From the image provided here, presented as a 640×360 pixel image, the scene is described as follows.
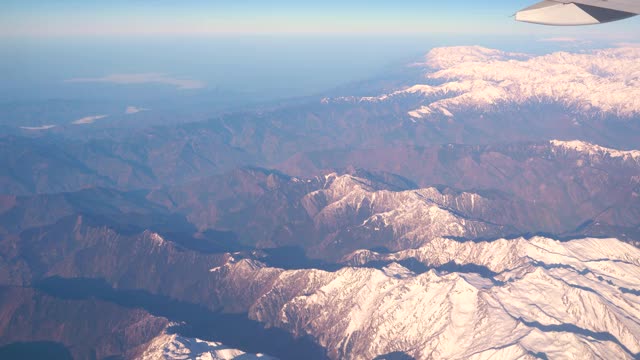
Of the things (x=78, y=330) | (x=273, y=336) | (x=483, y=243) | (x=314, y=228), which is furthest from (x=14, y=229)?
(x=483, y=243)

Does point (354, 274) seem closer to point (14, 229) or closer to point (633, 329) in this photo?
point (633, 329)

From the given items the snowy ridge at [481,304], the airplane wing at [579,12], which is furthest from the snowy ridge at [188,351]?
the airplane wing at [579,12]

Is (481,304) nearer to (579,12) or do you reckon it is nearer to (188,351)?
(188,351)

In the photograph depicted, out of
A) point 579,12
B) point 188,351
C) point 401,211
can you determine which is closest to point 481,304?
point 188,351

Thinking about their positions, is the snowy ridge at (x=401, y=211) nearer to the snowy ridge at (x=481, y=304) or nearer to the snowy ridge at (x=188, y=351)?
the snowy ridge at (x=481, y=304)

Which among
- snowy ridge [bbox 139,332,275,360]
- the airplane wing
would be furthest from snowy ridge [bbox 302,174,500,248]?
the airplane wing

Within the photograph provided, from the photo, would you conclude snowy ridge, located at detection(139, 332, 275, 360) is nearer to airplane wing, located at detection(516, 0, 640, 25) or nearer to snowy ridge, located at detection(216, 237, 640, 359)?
snowy ridge, located at detection(216, 237, 640, 359)

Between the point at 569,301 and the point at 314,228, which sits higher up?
the point at 569,301
